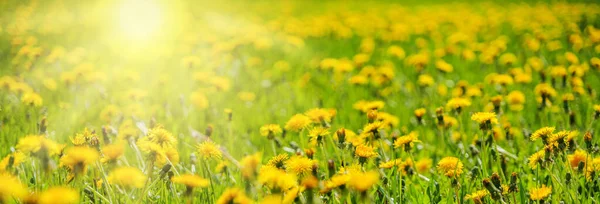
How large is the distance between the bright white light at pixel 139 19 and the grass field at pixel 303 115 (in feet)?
0.19

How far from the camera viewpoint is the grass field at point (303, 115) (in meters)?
1.67

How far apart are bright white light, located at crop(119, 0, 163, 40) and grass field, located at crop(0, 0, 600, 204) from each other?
2.2 inches

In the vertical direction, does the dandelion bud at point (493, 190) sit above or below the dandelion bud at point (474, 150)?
above

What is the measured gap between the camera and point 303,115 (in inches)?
103

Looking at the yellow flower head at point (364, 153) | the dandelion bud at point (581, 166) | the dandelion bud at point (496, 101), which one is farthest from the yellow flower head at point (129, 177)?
the dandelion bud at point (496, 101)

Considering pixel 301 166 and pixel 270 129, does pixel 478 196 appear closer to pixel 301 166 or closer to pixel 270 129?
pixel 301 166

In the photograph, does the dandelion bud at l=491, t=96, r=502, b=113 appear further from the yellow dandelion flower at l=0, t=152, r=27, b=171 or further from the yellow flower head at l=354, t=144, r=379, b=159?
the yellow dandelion flower at l=0, t=152, r=27, b=171

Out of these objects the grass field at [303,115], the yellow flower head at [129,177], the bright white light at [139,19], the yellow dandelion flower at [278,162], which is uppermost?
the yellow flower head at [129,177]

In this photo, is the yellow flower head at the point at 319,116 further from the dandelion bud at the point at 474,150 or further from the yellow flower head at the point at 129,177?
the yellow flower head at the point at 129,177

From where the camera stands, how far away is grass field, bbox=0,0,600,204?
167cm

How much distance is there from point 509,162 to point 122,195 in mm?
1743

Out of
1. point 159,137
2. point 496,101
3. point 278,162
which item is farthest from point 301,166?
point 496,101

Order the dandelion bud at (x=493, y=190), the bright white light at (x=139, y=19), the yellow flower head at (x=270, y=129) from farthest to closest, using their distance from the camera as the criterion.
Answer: the bright white light at (x=139, y=19), the yellow flower head at (x=270, y=129), the dandelion bud at (x=493, y=190)

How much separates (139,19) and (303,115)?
5.61 meters
